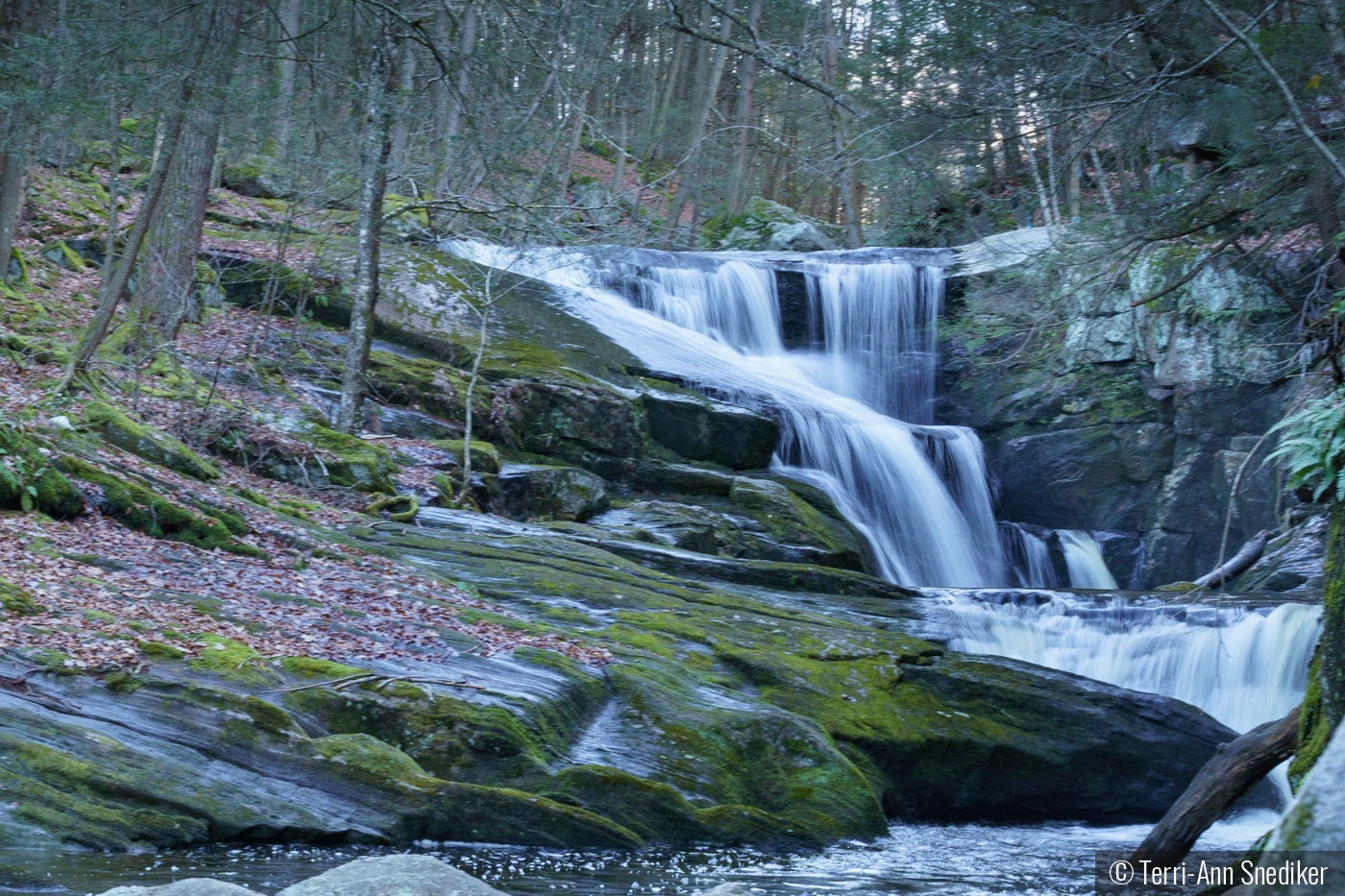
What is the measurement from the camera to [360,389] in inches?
518

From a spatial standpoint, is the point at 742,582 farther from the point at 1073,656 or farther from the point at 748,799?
the point at 748,799

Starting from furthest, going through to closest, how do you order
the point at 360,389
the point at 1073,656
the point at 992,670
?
1. the point at 360,389
2. the point at 1073,656
3. the point at 992,670

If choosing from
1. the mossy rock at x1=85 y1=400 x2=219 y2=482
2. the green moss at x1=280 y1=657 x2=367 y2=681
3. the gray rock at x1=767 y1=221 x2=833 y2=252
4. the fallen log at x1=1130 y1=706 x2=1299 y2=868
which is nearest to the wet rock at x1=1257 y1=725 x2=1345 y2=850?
the fallen log at x1=1130 y1=706 x2=1299 y2=868

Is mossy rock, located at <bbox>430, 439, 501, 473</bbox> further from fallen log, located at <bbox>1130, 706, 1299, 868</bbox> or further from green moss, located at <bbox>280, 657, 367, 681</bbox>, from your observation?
fallen log, located at <bbox>1130, 706, 1299, 868</bbox>

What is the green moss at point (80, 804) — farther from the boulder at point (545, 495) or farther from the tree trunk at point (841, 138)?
the boulder at point (545, 495)

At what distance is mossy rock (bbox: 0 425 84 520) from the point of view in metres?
8.06

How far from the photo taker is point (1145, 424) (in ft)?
59.4

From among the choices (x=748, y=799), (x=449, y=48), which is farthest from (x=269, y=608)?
(x=449, y=48)

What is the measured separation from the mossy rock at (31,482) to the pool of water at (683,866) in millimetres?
4160

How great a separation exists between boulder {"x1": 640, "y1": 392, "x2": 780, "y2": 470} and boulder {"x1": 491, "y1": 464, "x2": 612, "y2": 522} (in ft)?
6.16

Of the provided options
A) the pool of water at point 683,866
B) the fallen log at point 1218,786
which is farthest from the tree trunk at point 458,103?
the fallen log at point 1218,786

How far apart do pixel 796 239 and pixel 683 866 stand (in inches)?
869

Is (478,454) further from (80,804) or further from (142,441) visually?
(80,804)

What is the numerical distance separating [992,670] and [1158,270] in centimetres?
377
